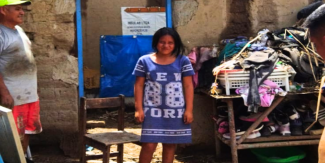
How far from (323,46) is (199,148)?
384 cm

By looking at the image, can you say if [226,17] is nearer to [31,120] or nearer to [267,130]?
[267,130]

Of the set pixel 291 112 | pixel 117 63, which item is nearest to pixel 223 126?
pixel 291 112

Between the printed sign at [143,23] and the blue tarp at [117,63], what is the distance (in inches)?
11.4

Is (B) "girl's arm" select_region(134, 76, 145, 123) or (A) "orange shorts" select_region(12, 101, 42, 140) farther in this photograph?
(A) "orange shorts" select_region(12, 101, 42, 140)

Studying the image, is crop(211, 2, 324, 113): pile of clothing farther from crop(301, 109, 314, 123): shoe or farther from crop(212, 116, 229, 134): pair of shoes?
crop(212, 116, 229, 134): pair of shoes

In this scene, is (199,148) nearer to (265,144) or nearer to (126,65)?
(265,144)

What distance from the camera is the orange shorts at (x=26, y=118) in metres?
4.20

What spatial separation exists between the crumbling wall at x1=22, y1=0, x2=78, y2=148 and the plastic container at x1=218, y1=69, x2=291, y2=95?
6.39ft

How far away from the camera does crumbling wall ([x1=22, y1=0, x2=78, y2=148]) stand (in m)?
5.33

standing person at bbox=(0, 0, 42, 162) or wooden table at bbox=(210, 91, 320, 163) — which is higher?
standing person at bbox=(0, 0, 42, 162)

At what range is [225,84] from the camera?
457cm

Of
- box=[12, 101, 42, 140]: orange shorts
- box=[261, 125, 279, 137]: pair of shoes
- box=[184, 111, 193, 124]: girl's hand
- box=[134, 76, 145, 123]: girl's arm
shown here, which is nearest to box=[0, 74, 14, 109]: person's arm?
box=[12, 101, 42, 140]: orange shorts

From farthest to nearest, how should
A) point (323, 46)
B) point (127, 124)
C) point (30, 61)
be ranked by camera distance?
point (127, 124) < point (30, 61) < point (323, 46)

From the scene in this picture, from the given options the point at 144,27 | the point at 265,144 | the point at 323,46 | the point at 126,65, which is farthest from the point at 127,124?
the point at 323,46
